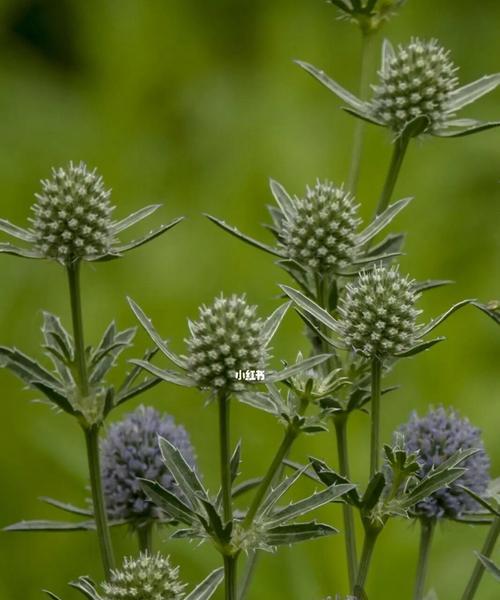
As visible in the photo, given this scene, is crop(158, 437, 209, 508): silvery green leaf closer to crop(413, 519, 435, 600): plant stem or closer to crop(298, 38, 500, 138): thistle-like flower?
crop(413, 519, 435, 600): plant stem

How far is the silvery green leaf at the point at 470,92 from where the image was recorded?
1240 millimetres

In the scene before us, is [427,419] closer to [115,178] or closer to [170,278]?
[170,278]

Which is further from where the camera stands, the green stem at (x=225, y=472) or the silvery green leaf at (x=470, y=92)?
the silvery green leaf at (x=470, y=92)

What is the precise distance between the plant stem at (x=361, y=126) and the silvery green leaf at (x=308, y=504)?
331mm

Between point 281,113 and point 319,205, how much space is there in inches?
65.7

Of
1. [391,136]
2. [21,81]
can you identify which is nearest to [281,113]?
[21,81]

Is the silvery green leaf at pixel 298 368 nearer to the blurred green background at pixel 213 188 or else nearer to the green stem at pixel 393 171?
the green stem at pixel 393 171

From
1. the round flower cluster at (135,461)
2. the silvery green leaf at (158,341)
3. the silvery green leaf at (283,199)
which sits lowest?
the round flower cluster at (135,461)

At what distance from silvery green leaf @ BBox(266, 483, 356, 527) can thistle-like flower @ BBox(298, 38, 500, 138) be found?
16.1 inches

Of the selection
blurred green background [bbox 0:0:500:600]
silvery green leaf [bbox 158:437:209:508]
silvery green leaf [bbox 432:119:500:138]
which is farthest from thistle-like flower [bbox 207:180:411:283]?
blurred green background [bbox 0:0:500:600]

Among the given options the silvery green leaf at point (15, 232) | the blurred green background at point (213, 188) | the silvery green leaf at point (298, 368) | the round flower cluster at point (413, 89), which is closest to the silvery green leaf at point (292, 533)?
the silvery green leaf at point (298, 368)

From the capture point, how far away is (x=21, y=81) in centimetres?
325

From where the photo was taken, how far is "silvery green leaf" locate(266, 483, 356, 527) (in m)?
0.91

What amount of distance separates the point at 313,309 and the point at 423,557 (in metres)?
0.27
